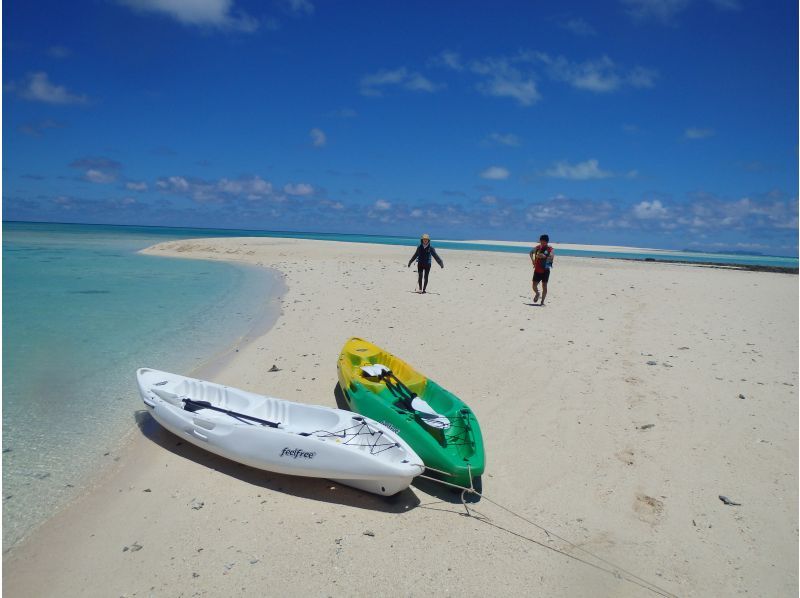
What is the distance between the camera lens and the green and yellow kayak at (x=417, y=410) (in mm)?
4812

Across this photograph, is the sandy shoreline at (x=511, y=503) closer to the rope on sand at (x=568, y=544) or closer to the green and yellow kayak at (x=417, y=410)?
the rope on sand at (x=568, y=544)

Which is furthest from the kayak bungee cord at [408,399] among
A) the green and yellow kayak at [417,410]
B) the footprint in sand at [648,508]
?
the footprint in sand at [648,508]

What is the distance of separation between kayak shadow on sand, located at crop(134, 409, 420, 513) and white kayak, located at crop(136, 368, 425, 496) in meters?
0.13

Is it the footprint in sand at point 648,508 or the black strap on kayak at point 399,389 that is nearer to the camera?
the footprint in sand at point 648,508

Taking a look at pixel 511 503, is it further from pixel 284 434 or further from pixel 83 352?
pixel 83 352

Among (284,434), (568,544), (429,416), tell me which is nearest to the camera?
(568,544)

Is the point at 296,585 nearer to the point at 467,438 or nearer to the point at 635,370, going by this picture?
the point at 467,438

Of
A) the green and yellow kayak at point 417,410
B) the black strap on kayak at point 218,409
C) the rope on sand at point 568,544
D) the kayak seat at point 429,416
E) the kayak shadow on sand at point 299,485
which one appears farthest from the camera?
the black strap on kayak at point 218,409

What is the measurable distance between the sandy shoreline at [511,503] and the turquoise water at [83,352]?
1.67 ft

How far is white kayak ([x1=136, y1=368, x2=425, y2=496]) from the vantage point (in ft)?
14.9

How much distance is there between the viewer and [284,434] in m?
4.85

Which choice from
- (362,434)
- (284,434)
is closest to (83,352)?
(284,434)

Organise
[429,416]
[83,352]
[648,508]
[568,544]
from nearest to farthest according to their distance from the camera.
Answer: [568,544]
[648,508]
[429,416]
[83,352]

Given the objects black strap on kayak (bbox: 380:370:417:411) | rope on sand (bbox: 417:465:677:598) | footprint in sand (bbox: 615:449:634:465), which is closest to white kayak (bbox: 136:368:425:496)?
rope on sand (bbox: 417:465:677:598)
